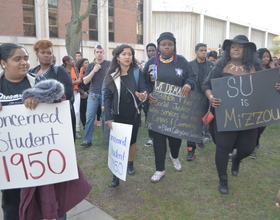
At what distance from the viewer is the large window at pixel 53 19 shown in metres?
23.3

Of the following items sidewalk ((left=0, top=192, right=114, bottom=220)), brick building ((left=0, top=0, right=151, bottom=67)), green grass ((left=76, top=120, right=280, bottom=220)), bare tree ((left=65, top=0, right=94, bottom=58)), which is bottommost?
sidewalk ((left=0, top=192, right=114, bottom=220))

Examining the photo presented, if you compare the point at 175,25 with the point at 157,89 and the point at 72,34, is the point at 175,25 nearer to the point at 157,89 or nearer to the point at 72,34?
the point at 72,34

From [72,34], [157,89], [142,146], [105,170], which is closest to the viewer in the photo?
[157,89]

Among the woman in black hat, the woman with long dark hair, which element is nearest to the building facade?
the woman with long dark hair

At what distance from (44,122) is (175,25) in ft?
151

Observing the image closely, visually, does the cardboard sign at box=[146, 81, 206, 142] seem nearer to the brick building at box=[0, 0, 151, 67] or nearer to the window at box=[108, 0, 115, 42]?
the brick building at box=[0, 0, 151, 67]

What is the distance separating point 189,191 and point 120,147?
110 centimetres

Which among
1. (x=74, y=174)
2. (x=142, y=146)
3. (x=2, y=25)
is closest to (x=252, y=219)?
(x=74, y=174)

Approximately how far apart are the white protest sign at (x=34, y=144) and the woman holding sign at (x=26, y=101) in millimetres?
68

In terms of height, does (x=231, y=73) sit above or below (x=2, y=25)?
below

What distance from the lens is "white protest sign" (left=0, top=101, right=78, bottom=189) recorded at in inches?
86.8

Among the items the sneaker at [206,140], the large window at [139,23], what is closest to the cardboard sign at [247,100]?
the sneaker at [206,140]

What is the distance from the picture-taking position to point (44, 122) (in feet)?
7.36

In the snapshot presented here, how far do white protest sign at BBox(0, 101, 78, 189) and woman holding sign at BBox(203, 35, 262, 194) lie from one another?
1975 mm
